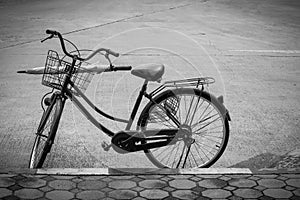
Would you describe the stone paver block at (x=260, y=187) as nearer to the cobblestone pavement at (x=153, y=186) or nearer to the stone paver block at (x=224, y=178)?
the cobblestone pavement at (x=153, y=186)

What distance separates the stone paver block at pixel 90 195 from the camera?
477cm

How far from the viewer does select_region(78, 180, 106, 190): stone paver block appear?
4.96m

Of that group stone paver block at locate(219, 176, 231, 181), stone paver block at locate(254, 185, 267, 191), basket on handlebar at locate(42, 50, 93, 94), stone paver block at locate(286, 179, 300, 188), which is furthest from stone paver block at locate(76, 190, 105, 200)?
stone paver block at locate(286, 179, 300, 188)

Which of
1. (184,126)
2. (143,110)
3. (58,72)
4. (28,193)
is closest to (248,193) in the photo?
(184,126)

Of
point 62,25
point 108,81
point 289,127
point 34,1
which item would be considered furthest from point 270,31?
point 34,1

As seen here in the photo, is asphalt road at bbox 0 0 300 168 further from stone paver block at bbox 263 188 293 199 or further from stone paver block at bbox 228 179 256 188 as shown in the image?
stone paver block at bbox 263 188 293 199

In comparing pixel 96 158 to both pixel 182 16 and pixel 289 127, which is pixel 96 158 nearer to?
pixel 289 127

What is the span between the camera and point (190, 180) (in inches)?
203

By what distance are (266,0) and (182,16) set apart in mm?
4607

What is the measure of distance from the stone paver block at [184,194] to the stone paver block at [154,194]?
3.3 inches

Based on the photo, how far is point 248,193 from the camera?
4895 mm

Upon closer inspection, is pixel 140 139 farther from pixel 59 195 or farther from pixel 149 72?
pixel 59 195

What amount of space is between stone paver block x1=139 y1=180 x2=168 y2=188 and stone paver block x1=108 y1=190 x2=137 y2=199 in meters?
0.18

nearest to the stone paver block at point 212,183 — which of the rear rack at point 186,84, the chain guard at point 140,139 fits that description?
the chain guard at point 140,139
